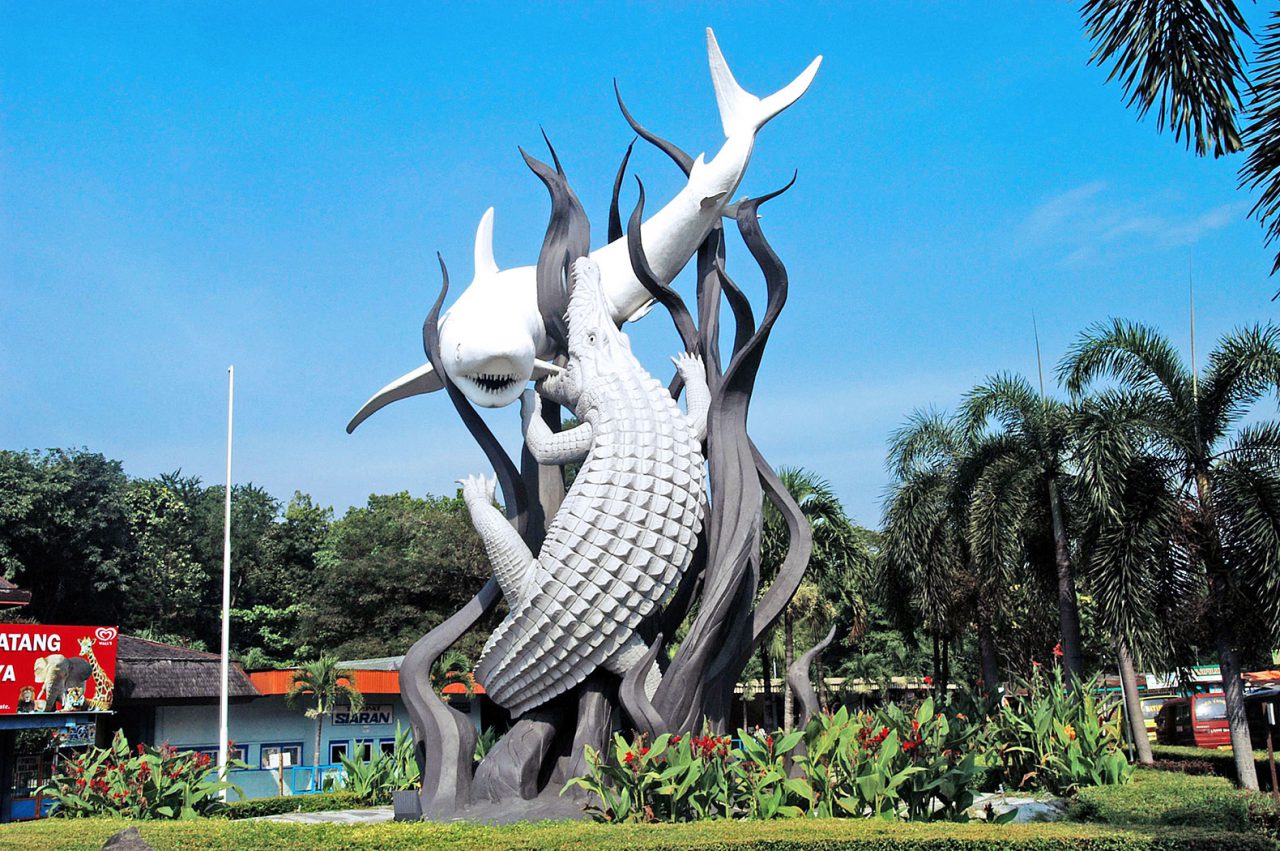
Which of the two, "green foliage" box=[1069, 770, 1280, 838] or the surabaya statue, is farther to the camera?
the surabaya statue

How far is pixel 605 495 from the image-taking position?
33.2 feet

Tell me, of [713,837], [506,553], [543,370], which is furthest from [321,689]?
[713,837]

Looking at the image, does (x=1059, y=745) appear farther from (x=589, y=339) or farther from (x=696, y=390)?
(x=589, y=339)

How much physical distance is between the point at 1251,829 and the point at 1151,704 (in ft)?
102

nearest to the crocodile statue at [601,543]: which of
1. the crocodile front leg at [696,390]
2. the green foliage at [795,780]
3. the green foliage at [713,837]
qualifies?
the crocodile front leg at [696,390]

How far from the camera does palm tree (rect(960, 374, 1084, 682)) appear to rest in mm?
15344

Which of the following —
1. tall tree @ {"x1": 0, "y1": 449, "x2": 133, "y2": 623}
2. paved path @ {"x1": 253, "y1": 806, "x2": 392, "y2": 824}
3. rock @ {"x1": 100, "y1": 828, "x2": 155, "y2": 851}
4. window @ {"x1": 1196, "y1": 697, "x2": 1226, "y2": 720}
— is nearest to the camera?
rock @ {"x1": 100, "y1": 828, "x2": 155, "y2": 851}

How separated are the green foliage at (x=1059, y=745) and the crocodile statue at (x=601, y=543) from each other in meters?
4.35

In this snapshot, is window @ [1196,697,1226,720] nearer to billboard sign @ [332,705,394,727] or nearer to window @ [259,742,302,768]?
billboard sign @ [332,705,394,727]

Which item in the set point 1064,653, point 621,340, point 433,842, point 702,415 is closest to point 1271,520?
point 1064,653

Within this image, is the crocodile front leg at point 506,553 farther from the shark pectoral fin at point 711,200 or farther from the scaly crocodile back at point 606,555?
the shark pectoral fin at point 711,200

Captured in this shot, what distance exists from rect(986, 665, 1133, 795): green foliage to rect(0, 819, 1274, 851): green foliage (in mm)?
3978

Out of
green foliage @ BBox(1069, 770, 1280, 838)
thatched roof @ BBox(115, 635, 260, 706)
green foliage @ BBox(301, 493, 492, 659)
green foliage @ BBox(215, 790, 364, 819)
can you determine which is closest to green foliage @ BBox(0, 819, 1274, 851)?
green foliage @ BBox(1069, 770, 1280, 838)

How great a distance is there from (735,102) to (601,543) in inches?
195
